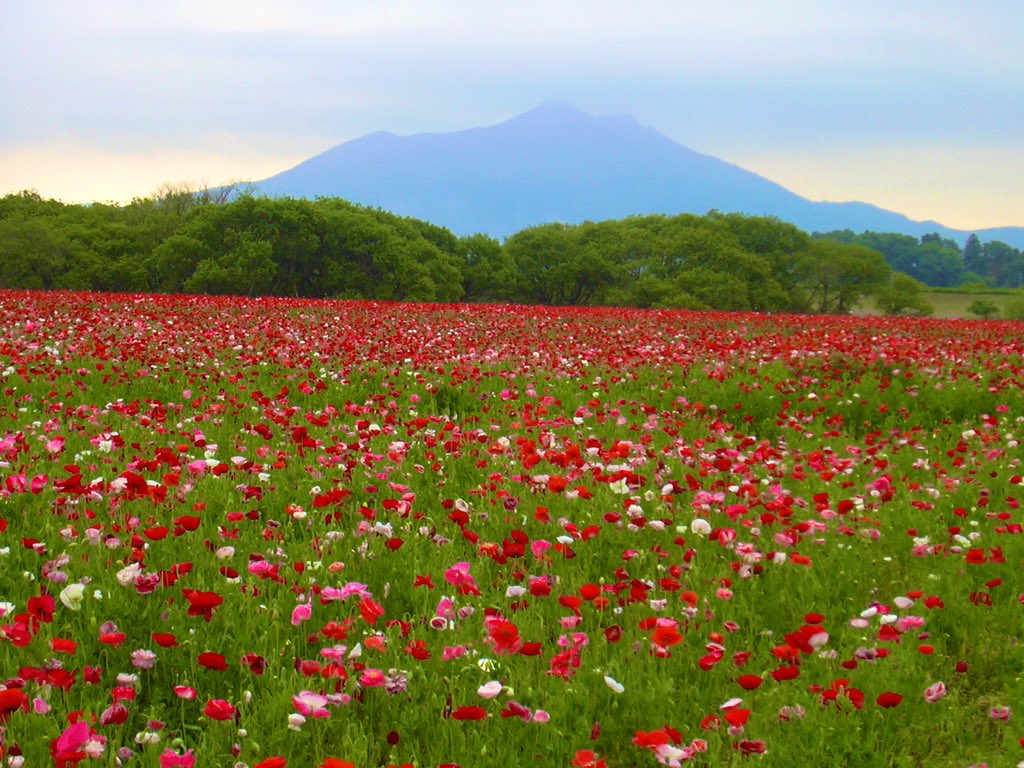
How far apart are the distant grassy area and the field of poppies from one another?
218 feet

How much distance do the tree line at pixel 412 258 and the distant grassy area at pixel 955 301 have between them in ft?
10.1

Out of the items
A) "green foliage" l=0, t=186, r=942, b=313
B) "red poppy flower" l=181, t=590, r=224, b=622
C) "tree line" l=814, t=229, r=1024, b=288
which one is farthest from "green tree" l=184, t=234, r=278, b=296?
"tree line" l=814, t=229, r=1024, b=288

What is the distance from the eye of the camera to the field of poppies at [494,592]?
3031 mm

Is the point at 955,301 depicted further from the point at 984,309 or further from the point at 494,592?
the point at 494,592

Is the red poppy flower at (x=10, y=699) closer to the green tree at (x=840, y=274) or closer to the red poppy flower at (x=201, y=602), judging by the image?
the red poppy flower at (x=201, y=602)

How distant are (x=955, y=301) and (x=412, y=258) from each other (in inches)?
2591

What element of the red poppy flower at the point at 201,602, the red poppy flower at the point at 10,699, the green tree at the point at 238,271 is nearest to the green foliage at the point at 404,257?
the green tree at the point at 238,271

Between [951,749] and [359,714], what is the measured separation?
240 centimetres

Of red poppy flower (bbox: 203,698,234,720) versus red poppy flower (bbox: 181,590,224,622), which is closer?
red poppy flower (bbox: 203,698,234,720)

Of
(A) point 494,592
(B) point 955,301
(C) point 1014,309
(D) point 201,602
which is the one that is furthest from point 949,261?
(D) point 201,602

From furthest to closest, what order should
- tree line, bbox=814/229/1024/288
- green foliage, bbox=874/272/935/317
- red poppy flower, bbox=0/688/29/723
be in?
tree line, bbox=814/229/1024/288 < green foliage, bbox=874/272/935/317 < red poppy flower, bbox=0/688/29/723

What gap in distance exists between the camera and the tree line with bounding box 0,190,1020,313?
45719mm

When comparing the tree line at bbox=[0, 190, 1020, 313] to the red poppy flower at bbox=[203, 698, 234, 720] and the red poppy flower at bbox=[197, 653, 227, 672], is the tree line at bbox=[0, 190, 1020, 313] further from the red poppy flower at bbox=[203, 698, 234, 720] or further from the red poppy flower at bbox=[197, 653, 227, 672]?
the red poppy flower at bbox=[203, 698, 234, 720]

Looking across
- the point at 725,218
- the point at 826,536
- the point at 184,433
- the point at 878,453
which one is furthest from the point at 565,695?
the point at 725,218
